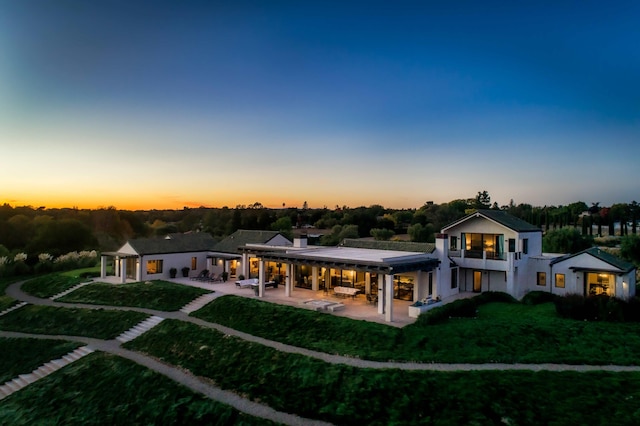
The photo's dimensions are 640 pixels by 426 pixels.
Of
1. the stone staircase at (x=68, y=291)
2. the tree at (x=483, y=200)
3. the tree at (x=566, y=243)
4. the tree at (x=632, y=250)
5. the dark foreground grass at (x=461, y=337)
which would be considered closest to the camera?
the dark foreground grass at (x=461, y=337)

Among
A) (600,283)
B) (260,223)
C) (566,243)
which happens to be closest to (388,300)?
(600,283)

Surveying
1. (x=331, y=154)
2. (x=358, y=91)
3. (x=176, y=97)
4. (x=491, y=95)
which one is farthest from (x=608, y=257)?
(x=176, y=97)

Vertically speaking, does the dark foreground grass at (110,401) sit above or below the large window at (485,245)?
below

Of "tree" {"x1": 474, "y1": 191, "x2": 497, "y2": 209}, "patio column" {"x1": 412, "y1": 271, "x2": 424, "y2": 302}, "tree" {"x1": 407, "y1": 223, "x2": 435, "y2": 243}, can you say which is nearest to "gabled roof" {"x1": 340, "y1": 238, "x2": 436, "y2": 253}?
"patio column" {"x1": 412, "y1": 271, "x2": 424, "y2": 302}

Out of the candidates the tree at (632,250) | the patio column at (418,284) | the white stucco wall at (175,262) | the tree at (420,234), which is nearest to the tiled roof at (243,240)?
the white stucco wall at (175,262)

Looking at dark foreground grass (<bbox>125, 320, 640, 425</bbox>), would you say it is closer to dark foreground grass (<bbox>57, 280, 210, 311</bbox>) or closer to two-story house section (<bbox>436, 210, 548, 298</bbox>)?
dark foreground grass (<bbox>57, 280, 210, 311</bbox>)

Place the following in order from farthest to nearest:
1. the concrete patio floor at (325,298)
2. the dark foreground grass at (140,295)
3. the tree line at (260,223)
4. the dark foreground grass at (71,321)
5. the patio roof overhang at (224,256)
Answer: the tree line at (260,223)
the patio roof overhang at (224,256)
the dark foreground grass at (140,295)
the dark foreground grass at (71,321)
the concrete patio floor at (325,298)

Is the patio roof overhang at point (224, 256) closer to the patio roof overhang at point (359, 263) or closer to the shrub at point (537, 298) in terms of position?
the patio roof overhang at point (359, 263)
